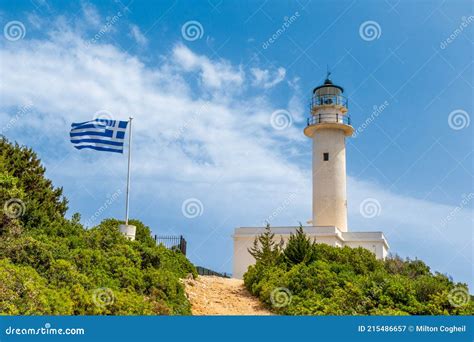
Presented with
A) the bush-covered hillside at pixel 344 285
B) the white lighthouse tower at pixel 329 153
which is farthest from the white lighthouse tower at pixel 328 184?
the bush-covered hillside at pixel 344 285

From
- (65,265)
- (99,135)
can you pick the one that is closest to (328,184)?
(99,135)

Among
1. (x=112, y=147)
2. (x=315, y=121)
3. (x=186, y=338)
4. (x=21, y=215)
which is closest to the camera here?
(x=186, y=338)

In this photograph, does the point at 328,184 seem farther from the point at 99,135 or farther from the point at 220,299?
the point at 99,135

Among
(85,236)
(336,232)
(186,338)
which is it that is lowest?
(186,338)

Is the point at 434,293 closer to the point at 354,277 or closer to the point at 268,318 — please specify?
the point at 354,277

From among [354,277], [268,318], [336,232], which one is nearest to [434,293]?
[354,277]

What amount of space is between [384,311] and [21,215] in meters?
10.2

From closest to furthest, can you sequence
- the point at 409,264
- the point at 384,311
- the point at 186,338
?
1. the point at 186,338
2. the point at 384,311
3. the point at 409,264

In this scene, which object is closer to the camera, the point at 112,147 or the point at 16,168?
the point at 112,147

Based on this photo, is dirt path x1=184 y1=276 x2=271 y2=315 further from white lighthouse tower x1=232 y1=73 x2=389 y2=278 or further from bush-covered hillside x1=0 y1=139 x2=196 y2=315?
white lighthouse tower x1=232 y1=73 x2=389 y2=278

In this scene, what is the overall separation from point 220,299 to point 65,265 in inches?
251

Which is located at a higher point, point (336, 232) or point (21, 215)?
point (336, 232)

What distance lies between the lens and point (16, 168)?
19062 millimetres

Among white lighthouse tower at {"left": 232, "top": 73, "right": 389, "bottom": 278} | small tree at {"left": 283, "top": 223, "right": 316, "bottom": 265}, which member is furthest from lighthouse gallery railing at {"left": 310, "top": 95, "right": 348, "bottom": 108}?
small tree at {"left": 283, "top": 223, "right": 316, "bottom": 265}
